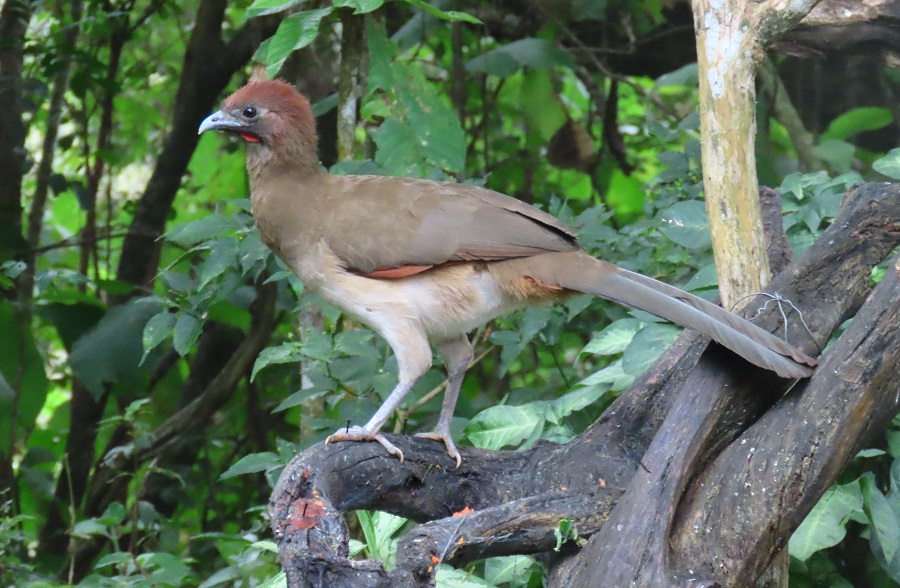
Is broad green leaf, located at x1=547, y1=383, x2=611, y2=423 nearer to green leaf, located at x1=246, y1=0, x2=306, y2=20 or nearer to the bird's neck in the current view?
the bird's neck

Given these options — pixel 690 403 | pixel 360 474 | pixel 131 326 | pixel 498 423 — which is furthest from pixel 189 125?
pixel 690 403

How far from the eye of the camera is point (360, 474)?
2588 mm

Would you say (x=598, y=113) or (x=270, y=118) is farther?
(x=598, y=113)

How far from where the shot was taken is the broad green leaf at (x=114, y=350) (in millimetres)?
4594

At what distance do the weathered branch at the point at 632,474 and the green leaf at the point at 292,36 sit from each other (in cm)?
144

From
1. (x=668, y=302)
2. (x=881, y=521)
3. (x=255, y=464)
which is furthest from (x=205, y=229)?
(x=881, y=521)

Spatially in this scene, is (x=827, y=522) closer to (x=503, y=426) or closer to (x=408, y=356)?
(x=503, y=426)

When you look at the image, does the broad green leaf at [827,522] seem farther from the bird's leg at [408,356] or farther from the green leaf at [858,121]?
the green leaf at [858,121]

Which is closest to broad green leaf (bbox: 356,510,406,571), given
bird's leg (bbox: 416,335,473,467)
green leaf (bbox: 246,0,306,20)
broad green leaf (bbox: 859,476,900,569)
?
bird's leg (bbox: 416,335,473,467)

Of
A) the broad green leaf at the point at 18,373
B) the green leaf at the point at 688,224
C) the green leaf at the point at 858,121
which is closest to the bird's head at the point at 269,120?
the green leaf at the point at 688,224

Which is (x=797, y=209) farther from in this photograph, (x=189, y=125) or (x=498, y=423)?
(x=189, y=125)

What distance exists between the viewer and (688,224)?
3408 millimetres

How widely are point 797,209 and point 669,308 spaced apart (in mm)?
1093

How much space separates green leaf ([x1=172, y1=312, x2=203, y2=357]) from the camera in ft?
11.9
